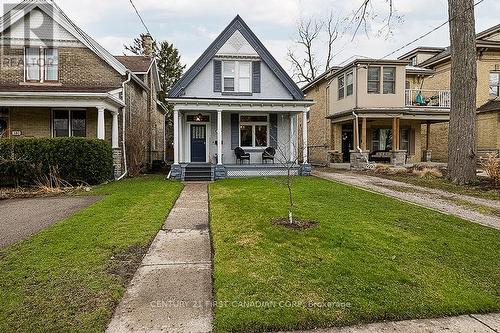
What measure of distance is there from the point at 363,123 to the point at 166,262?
1684 cm

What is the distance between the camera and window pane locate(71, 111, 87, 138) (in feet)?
49.4

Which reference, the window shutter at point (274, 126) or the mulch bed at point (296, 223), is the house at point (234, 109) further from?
the mulch bed at point (296, 223)

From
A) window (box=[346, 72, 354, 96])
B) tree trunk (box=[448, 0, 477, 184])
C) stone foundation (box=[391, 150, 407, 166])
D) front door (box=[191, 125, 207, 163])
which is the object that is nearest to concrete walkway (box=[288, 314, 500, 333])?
tree trunk (box=[448, 0, 477, 184])

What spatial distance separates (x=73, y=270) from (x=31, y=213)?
15.6ft

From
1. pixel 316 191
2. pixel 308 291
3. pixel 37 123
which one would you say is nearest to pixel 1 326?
pixel 308 291

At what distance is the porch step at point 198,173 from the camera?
14.5m

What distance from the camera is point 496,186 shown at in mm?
10492

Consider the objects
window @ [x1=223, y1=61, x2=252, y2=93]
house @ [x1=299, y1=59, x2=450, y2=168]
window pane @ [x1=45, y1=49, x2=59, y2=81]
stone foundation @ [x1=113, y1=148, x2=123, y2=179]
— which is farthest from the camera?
house @ [x1=299, y1=59, x2=450, y2=168]

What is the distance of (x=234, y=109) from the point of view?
15016mm

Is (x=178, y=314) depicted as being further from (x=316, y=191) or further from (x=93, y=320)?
(x=316, y=191)

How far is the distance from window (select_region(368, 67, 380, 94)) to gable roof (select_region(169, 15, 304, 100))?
564 cm

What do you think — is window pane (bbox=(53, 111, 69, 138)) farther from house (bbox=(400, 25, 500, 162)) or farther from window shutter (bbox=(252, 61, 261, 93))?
house (bbox=(400, 25, 500, 162))

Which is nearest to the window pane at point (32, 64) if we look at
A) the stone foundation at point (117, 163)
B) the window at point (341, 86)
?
the stone foundation at point (117, 163)

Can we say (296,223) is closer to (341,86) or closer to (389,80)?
(389,80)
